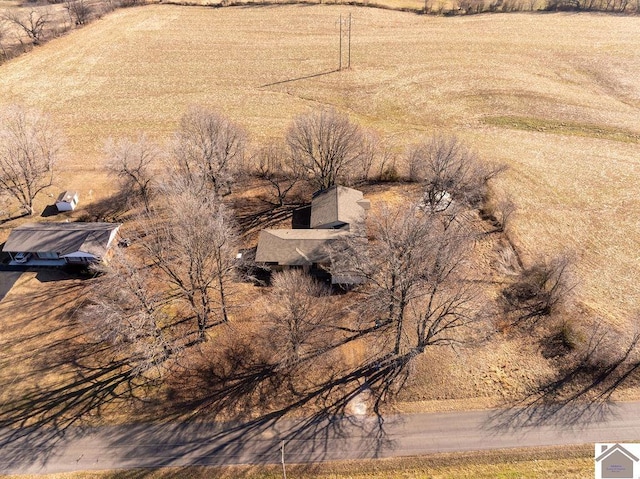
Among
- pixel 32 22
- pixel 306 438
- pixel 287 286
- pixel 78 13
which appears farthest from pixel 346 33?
pixel 306 438

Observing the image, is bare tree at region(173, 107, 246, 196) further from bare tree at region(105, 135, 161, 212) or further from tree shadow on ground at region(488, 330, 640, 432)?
tree shadow on ground at region(488, 330, 640, 432)

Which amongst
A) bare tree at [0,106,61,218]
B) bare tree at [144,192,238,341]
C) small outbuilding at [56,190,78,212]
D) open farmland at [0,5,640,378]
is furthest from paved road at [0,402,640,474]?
bare tree at [0,106,61,218]

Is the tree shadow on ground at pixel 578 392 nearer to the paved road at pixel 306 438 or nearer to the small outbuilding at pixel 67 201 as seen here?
the paved road at pixel 306 438

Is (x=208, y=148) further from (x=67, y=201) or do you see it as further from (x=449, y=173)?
(x=449, y=173)

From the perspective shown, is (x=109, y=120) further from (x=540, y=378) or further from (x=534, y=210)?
(x=540, y=378)

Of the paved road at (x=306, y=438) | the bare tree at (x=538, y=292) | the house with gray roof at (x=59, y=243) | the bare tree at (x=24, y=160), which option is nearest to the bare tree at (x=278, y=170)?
the house with gray roof at (x=59, y=243)

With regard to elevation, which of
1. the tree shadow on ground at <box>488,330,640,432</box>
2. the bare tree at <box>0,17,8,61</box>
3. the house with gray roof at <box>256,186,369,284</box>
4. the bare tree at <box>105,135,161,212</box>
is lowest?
the tree shadow on ground at <box>488,330,640,432</box>

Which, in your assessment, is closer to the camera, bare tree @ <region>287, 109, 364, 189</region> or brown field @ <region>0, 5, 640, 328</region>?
bare tree @ <region>287, 109, 364, 189</region>
